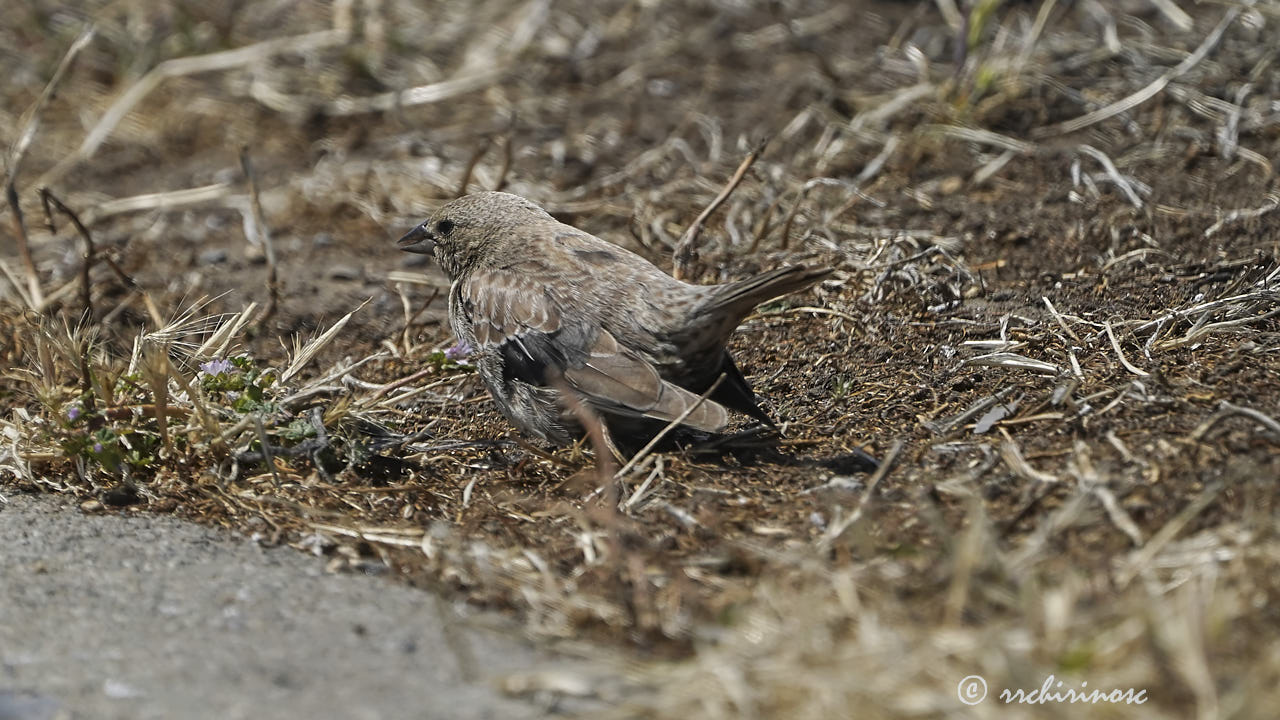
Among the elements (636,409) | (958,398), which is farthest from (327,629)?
(958,398)

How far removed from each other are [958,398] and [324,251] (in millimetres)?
3607

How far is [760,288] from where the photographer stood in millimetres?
3979

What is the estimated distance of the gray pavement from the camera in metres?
2.89

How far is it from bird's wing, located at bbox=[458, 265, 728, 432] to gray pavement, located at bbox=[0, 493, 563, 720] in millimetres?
1071

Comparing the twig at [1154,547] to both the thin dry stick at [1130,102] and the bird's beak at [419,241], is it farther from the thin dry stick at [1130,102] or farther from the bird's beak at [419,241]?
the thin dry stick at [1130,102]

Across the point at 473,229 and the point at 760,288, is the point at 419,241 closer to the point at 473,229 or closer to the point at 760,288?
the point at 473,229

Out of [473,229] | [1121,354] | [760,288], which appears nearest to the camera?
[760,288]

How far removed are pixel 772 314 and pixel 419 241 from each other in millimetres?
1487

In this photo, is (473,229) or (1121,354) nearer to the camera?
(1121,354)

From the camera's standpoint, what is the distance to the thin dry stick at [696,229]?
16.7 feet

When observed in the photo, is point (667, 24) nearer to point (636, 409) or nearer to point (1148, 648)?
point (636, 409)

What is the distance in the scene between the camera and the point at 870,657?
2621 millimetres

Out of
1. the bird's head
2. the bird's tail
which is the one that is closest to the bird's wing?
the bird's head

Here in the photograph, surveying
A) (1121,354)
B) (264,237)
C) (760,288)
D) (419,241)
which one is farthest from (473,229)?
(1121,354)
